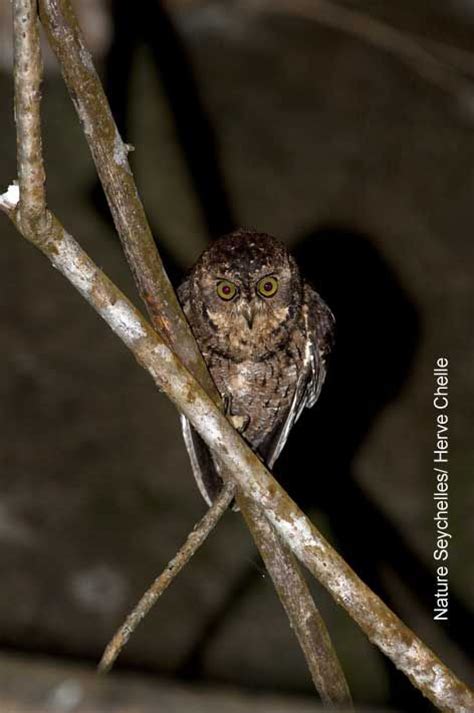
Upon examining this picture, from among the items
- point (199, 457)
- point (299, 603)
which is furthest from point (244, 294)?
point (299, 603)

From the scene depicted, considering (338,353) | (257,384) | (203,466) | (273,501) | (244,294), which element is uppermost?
(338,353)

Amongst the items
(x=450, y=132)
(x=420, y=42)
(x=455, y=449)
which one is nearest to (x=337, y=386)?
(x=455, y=449)

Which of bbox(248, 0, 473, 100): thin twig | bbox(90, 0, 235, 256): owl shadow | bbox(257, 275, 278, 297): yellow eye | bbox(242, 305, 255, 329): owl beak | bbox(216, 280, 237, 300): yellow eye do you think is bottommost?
bbox(242, 305, 255, 329): owl beak

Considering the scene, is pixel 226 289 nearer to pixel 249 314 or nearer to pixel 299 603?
pixel 249 314

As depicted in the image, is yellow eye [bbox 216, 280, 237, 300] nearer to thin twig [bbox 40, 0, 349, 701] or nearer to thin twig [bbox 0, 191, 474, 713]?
thin twig [bbox 40, 0, 349, 701]

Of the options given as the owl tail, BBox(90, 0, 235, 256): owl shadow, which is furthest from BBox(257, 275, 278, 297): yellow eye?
BBox(90, 0, 235, 256): owl shadow

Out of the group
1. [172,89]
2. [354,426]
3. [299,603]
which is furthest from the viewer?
[172,89]

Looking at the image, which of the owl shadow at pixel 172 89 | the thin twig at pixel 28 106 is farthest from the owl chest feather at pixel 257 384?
the owl shadow at pixel 172 89

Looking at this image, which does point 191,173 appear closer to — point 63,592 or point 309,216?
point 309,216
